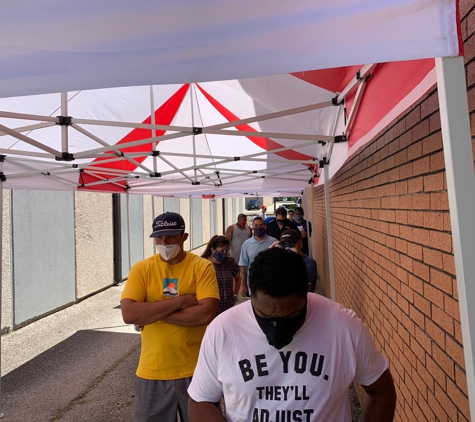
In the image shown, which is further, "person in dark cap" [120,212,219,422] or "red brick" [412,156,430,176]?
"person in dark cap" [120,212,219,422]

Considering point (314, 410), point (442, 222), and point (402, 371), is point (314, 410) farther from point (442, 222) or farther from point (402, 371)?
point (402, 371)

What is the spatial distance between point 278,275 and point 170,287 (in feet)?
5.19

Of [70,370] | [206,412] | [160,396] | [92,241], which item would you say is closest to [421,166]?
[206,412]

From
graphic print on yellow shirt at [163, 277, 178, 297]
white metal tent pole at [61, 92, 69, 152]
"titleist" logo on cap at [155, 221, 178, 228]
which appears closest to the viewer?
graphic print on yellow shirt at [163, 277, 178, 297]

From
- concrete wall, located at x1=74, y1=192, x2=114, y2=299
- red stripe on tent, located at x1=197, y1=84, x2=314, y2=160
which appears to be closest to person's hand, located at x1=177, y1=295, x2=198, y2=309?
red stripe on tent, located at x1=197, y1=84, x2=314, y2=160

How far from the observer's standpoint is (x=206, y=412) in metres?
1.76

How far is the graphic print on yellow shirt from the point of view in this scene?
304 centimetres

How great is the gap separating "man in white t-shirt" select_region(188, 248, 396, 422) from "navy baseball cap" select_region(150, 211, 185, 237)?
4.60 ft

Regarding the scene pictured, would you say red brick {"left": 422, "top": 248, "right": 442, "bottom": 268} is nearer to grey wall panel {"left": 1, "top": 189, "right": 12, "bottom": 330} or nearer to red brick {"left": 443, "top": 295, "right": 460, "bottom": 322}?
red brick {"left": 443, "top": 295, "right": 460, "bottom": 322}

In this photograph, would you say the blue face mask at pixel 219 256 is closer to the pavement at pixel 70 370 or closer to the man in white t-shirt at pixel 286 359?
the pavement at pixel 70 370

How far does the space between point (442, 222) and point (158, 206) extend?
1594 cm

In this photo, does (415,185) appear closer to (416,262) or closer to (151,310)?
(416,262)

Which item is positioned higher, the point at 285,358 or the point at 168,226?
the point at 168,226

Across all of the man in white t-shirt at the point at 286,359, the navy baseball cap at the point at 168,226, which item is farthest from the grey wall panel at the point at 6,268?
the man in white t-shirt at the point at 286,359
